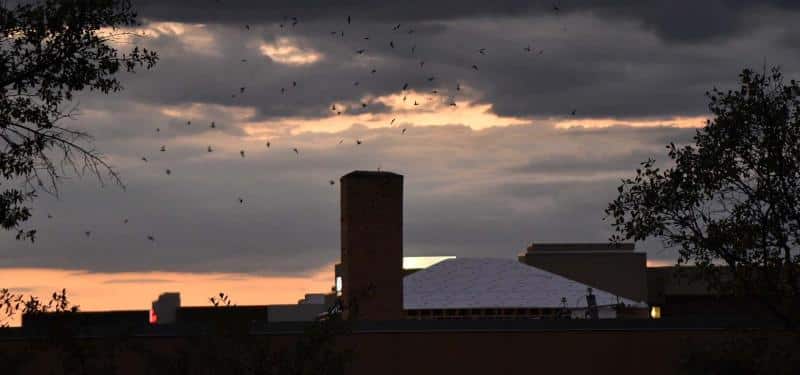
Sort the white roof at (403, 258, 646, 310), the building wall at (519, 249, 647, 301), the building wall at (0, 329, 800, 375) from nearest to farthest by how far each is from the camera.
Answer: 1. the building wall at (0, 329, 800, 375)
2. the white roof at (403, 258, 646, 310)
3. the building wall at (519, 249, 647, 301)

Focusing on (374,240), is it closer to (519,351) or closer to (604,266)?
(519,351)

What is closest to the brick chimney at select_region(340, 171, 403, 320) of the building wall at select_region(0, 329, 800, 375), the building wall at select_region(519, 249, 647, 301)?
the building wall at select_region(0, 329, 800, 375)

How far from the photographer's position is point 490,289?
6544cm

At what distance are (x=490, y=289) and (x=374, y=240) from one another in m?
8.42

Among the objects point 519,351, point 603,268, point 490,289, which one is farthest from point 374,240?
point 603,268

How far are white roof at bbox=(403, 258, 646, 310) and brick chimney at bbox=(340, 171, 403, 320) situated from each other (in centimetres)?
287

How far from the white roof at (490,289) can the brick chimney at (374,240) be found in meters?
2.87

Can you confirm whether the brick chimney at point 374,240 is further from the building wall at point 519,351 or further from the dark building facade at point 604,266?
the dark building facade at point 604,266

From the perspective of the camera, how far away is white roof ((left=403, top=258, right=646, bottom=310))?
6372 cm

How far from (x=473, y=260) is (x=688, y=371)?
31361mm

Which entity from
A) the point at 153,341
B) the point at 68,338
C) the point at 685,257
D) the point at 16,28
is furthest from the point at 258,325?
the point at 16,28

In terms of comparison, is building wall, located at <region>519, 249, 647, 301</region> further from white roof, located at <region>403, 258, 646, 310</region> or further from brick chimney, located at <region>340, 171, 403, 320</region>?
brick chimney, located at <region>340, 171, 403, 320</region>

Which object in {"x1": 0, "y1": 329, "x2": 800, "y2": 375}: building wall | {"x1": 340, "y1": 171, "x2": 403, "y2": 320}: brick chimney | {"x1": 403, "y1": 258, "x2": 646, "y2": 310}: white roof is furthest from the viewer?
{"x1": 403, "y1": 258, "x2": 646, "y2": 310}: white roof

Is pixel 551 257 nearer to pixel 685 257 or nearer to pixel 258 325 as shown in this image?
pixel 258 325
